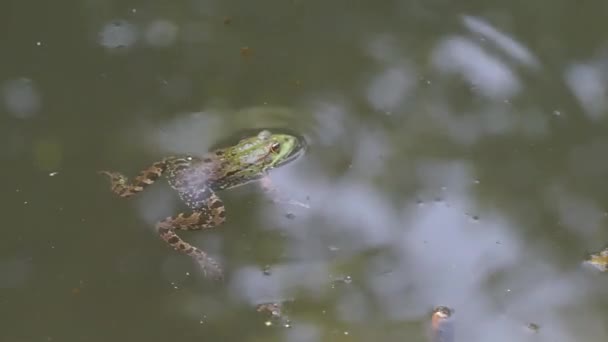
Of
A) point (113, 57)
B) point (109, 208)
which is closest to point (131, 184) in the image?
point (109, 208)

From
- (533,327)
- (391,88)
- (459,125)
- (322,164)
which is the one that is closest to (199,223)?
(322,164)

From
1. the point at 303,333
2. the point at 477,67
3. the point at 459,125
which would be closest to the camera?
the point at 303,333

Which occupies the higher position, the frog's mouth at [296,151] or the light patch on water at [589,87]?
the light patch on water at [589,87]

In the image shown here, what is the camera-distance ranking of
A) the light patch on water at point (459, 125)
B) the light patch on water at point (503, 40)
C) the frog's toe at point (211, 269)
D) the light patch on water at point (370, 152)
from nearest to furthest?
the frog's toe at point (211, 269), the light patch on water at point (370, 152), the light patch on water at point (459, 125), the light patch on water at point (503, 40)

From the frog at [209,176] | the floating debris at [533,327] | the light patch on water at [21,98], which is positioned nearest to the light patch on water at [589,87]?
the floating debris at [533,327]

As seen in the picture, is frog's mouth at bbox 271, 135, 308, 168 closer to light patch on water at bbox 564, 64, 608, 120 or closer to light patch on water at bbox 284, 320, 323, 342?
light patch on water at bbox 284, 320, 323, 342

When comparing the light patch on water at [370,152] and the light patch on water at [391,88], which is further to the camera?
the light patch on water at [391,88]

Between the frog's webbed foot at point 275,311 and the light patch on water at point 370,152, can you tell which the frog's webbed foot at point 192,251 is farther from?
the light patch on water at point 370,152

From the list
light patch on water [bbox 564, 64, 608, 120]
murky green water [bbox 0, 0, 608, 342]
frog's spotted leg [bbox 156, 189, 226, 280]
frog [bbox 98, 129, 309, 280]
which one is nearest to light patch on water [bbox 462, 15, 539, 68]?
murky green water [bbox 0, 0, 608, 342]

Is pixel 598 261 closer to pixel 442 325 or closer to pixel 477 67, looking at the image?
pixel 442 325
